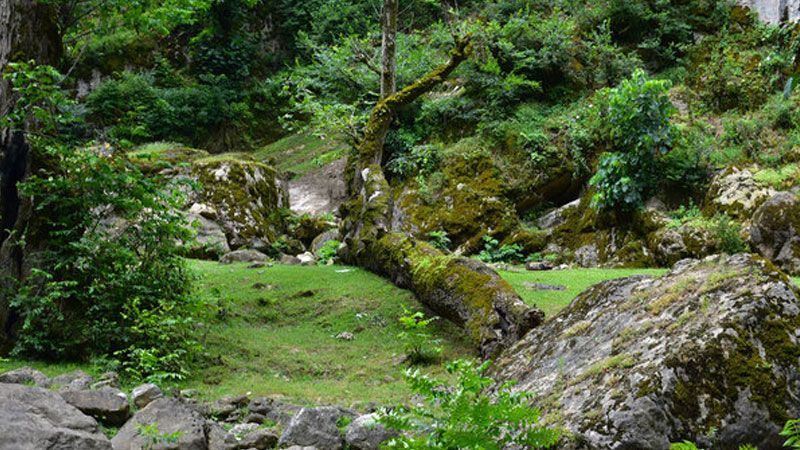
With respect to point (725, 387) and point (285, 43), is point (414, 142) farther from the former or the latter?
point (285, 43)

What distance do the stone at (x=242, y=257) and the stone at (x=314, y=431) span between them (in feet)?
30.8

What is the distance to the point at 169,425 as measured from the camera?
4.03 metres

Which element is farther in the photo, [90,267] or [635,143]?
[635,143]

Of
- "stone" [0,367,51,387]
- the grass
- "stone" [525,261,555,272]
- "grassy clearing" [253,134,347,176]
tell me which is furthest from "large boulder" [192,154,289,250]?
"stone" [0,367,51,387]

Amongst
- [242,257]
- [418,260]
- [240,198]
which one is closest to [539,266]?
[418,260]

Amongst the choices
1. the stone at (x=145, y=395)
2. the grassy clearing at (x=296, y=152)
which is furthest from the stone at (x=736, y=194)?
the grassy clearing at (x=296, y=152)

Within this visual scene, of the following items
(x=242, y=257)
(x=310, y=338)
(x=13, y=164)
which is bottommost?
(x=310, y=338)

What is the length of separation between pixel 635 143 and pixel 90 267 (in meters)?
10.7

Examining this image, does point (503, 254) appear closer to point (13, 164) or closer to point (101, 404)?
point (13, 164)

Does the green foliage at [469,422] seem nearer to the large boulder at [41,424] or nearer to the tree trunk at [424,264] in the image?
the large boulder at [41,424]

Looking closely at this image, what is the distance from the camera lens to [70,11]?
8086 millimetres

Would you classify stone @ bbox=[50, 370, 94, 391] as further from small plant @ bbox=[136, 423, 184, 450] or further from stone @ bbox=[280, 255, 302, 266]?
stone @ bbox=[280, 255, 302, 266]

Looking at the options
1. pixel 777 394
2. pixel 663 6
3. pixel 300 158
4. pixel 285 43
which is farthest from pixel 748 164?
pixel 285 43

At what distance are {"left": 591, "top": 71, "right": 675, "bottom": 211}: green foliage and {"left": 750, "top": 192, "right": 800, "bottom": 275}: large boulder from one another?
9.21 ft
